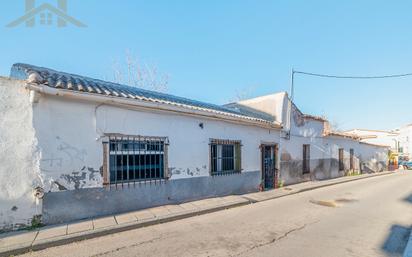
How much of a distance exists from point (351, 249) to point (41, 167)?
6.96 meters

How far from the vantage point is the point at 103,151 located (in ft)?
20.8

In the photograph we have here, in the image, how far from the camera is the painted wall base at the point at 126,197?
5609 mm

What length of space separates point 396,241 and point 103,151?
737cm

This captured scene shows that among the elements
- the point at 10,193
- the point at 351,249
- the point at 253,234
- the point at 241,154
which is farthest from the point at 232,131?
the point at 10,193

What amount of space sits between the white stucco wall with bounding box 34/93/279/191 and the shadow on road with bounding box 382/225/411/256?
559cm

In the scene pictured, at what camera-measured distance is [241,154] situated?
33.9 ft

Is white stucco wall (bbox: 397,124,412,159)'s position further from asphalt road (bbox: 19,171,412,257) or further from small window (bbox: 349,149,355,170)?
asphalt road (bbox: 19,171,412,257)

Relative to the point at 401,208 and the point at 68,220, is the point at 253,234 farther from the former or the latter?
the point at 401,208

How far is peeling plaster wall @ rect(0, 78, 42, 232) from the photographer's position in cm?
508

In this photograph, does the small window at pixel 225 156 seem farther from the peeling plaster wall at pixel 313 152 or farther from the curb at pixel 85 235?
the peeling plaster wall at pixel 313 152

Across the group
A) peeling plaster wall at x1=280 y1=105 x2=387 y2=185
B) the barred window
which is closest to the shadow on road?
the barred window

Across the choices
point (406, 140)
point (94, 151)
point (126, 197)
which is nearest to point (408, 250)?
point (126, 197)

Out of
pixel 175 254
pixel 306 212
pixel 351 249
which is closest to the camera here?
pixel 175 254

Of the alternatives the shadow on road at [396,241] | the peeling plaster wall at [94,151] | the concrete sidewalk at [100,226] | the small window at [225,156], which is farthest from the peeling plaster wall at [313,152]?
the shadow on road at [396,241]
